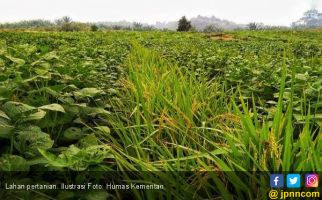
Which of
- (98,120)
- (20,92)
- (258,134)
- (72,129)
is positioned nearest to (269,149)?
(258,134)

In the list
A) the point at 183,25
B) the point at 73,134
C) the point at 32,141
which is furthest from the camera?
the point at 183,25

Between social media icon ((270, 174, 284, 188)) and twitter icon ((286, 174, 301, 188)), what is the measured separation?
2cm

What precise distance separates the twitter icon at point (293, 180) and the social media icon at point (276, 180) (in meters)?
0.02

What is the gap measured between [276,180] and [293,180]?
0.23ft

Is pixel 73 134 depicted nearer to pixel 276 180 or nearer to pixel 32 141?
pixel 32 141

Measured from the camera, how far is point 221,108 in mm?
2834

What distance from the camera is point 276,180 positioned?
5.18 ft

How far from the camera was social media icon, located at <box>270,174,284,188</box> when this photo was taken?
1.57 metres

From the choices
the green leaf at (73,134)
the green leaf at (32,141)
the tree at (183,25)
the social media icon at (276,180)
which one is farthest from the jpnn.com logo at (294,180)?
the tree at (183,25)

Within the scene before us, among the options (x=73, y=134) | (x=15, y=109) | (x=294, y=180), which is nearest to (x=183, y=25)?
(x=73, y=134)

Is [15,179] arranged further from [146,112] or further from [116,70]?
[116,70]

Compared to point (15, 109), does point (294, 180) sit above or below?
below

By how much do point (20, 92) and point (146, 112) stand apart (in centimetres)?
95

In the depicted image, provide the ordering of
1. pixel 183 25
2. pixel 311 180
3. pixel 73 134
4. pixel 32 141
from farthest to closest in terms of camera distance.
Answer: pixel 183 25 → pixel 73 134 → pixel 32 141 → pixel 311 180
